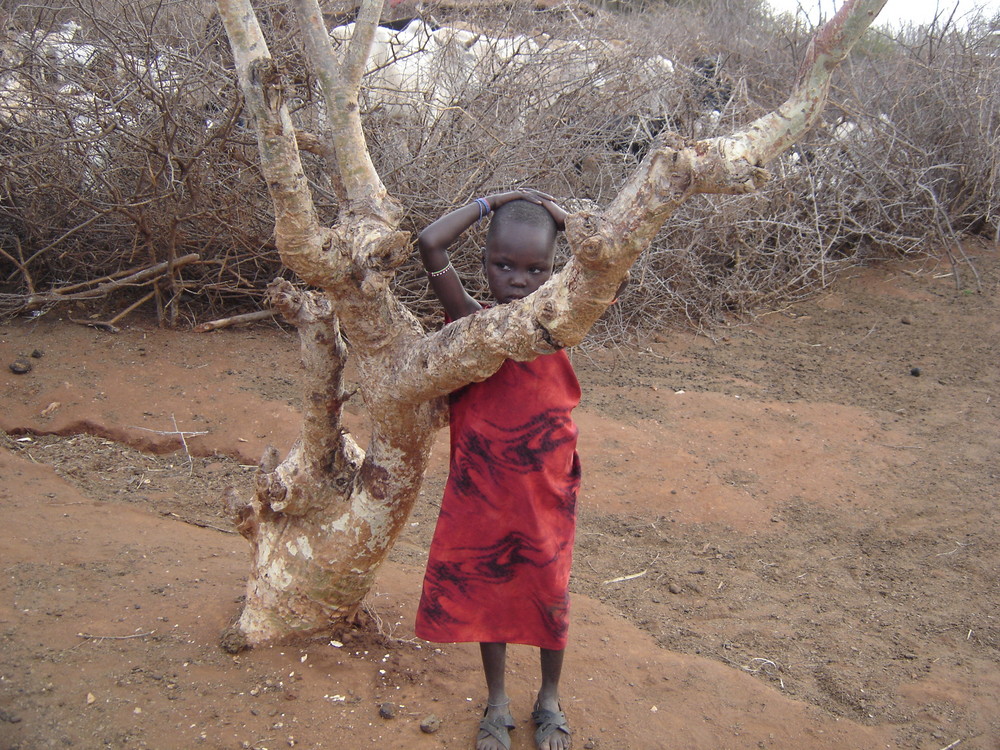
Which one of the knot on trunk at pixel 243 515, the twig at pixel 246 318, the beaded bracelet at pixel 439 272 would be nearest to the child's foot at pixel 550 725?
the knot on trunk at pixel 243 515

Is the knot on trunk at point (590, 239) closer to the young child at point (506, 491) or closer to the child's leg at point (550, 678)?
the young child at point (506, 491)

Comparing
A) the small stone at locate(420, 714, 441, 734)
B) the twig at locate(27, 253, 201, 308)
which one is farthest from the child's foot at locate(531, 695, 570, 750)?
the twig at locate(27, 253, 201, 308)

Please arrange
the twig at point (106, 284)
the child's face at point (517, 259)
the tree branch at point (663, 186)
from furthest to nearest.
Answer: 1. the twig at point (106, 284)
2. the child's face at point (517, 259)
3. the tree branch at point (663, 186)

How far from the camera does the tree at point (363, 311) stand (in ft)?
5.17

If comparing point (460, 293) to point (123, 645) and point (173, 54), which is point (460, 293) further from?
point (173, 54)

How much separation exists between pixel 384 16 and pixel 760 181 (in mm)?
5293

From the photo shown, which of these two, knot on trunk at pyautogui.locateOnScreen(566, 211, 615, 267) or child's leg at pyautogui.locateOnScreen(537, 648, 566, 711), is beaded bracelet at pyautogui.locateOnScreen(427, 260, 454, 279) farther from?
child's leg at pyautogui.locateOnScreen(537, 648, 566, 711)

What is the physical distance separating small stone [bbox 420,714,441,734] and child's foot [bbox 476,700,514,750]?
11 centimetres

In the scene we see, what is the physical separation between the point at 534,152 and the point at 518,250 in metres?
3.68

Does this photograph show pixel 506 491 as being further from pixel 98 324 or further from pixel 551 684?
pixel 98 324

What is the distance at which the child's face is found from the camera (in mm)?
2020

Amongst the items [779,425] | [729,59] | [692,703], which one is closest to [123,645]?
[692,703]

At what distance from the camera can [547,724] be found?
2.18 m

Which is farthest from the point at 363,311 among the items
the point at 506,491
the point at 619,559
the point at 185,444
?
the point at 185,444
